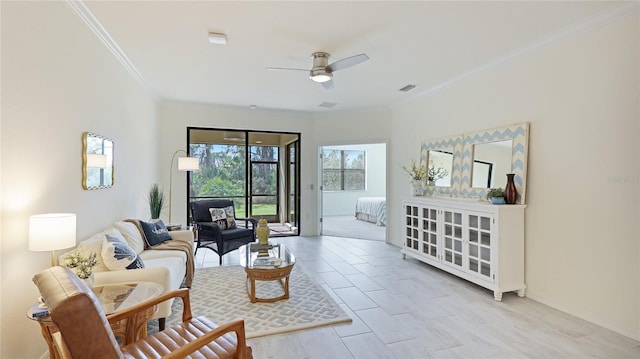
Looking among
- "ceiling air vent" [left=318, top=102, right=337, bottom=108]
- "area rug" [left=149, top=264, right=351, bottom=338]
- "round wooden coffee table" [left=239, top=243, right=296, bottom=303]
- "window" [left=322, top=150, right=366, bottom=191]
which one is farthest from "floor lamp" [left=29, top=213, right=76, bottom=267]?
"window" [left=322, top=150, right=366, bottom=191]

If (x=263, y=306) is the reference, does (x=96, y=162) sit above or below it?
above

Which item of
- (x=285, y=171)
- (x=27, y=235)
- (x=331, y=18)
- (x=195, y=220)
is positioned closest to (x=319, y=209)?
(x=285, y=171)

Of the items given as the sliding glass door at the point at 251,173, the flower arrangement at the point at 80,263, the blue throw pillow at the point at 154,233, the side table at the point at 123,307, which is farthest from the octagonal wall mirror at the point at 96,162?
the sliding glass door at the point at 251,173

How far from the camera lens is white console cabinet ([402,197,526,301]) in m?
3.42

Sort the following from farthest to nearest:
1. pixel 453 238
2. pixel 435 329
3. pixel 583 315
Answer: pixel 453 238 < pixel 583 315 < pixel 435 329

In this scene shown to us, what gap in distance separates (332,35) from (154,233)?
3.11 metres

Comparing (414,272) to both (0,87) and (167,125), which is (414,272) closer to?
(0,87)

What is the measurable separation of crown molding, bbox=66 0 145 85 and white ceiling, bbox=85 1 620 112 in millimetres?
51

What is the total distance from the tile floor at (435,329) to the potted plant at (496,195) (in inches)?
41.7

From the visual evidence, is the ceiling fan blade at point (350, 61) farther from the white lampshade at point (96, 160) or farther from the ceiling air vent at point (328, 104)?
the ceiling air vent at point (328, 104)

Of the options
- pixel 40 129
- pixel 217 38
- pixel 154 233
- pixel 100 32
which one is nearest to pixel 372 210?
pixel 154 233

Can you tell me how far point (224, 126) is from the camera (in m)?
6.56

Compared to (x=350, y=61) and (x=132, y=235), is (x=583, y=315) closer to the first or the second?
(x=350, y=61)

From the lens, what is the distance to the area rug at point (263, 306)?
9.36 feet
